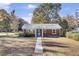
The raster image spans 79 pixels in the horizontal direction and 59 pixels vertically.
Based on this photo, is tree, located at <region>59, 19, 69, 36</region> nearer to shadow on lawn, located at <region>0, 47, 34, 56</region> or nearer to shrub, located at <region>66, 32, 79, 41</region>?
shrub, located at <region>66, 32, 79, 41</region>

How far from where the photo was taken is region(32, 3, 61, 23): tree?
1.59 meters

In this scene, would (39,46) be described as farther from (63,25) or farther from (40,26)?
(63,25)

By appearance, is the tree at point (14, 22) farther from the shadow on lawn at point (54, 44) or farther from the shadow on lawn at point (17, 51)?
the shadow on lawn at point (54, 44)

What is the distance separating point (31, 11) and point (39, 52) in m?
0.40

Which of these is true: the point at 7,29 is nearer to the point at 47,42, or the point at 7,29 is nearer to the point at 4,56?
the point at 4,56

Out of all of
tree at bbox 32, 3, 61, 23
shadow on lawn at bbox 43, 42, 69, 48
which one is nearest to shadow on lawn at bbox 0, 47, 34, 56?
shadow on lawn at bbox 43, 42, 69, 48

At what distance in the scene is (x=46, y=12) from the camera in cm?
161

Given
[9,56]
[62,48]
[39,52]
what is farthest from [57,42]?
[9,56]

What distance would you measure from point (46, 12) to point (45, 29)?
16cm

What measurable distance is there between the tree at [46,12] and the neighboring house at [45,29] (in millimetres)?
49

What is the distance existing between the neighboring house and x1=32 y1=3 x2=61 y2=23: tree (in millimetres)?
49

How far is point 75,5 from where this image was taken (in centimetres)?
158

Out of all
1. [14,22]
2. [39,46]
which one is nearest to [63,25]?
[39,46]

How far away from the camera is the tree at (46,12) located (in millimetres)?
1589
